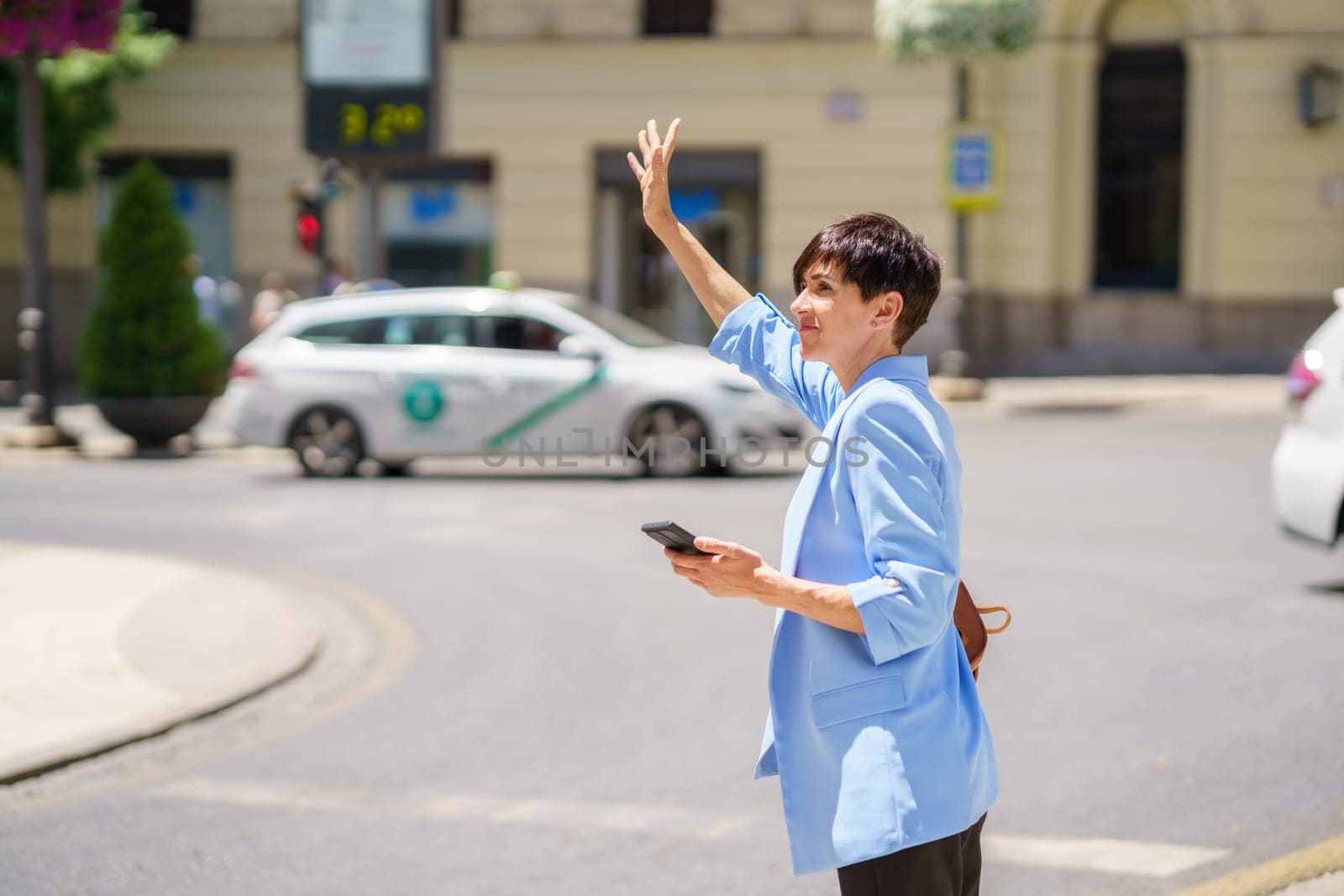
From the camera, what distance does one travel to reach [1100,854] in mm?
5629

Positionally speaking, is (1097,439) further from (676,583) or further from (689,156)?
(689,156)

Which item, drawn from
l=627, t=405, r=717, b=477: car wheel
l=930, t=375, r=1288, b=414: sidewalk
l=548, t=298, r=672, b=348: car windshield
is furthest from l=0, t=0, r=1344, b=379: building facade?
l=627, t=405, r=717, b=477: car wheel

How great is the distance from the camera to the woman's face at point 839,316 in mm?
3262

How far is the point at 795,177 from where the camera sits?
2820 centimetres

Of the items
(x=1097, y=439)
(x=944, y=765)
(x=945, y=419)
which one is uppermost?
(x=945, y=419)

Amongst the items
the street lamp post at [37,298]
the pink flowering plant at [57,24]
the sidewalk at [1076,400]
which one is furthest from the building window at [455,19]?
the pink flowering plant at [57,24]

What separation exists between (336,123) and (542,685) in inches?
526

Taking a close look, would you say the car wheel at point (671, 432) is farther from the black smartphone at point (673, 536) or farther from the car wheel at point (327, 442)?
the black smartphone at point (673, 536)

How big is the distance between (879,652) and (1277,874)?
2658 millimetres

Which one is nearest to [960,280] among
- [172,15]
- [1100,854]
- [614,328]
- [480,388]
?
[614,328]

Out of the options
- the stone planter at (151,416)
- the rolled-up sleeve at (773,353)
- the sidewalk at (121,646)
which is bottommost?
the stone planter at (151,416)

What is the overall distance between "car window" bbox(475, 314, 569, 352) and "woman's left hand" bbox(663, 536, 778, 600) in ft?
42.8

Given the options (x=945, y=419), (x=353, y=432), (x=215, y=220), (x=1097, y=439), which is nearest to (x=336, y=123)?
(x=353, y=432)

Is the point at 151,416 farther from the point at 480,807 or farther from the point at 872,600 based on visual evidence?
the point at 872,600
